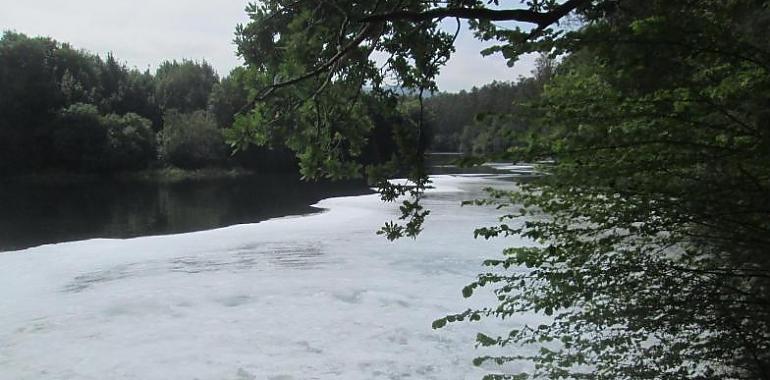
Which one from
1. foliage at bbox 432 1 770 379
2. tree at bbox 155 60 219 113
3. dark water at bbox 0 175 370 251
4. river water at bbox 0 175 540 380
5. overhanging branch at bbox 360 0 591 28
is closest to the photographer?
foliage at bbox 432 1 770 379

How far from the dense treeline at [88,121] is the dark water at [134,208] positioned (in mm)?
9842

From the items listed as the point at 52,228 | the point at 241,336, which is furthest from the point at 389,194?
the point at 52,228

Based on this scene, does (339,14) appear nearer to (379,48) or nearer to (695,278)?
(379,48)

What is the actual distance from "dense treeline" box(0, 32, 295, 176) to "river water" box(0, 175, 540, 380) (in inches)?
1029

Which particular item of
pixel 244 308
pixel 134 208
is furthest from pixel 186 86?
pixel 244 308

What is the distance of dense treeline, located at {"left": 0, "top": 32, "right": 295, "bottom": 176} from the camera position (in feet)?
136

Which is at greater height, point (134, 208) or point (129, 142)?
point (129, 142)

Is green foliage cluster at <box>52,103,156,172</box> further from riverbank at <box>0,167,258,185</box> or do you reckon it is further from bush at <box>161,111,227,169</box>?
bush at <box>161,111,227,169</box>

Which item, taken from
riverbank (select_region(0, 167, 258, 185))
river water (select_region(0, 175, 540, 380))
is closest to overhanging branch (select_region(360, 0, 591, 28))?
river water (select_region(0, 175, 540, 380))

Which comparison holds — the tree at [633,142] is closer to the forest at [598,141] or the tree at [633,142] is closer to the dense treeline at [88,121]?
the forest at [598,141]

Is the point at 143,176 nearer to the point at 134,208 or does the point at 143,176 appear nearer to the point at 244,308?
the point at 134,208

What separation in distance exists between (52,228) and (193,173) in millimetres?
27961

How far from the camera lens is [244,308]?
7.80 metres

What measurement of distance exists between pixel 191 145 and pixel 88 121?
24.0 feet
